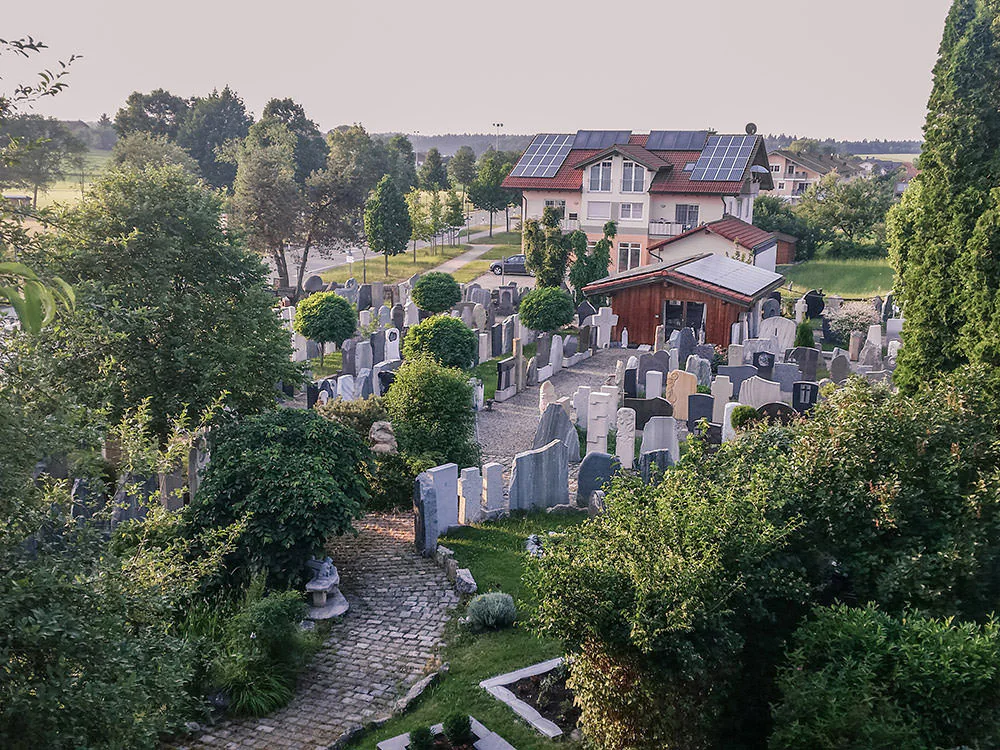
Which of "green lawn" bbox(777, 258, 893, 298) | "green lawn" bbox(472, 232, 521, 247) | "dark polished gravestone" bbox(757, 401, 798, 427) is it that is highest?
"green lawn" bbox(472, 232, 521, 247)

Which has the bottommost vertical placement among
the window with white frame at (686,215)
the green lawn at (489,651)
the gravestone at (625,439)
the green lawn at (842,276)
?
the green lawn at (489,651)

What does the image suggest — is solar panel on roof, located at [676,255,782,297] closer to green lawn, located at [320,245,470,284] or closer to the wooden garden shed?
the wooden garden shed

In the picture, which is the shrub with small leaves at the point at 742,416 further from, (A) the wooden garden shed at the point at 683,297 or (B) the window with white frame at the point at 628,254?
(B) the window with white frame at the point at 628,254

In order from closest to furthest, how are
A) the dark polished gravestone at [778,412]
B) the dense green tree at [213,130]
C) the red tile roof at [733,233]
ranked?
1. the dark polished gravestone at [778,412]
2. the red tile roof at [733,233]
3. the dense green tree at [213,130]

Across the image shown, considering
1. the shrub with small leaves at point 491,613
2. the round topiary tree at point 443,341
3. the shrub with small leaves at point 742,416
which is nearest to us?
the shrub with small leaves at point 491,613

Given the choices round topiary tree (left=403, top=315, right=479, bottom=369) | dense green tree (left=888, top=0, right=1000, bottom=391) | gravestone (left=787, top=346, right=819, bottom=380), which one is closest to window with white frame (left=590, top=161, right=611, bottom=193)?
gravestone (left=787, top=346, right=819, bottom=380)

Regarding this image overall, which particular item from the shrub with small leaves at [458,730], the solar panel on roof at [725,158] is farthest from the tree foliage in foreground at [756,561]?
the solar panel on roof at [725,158]
